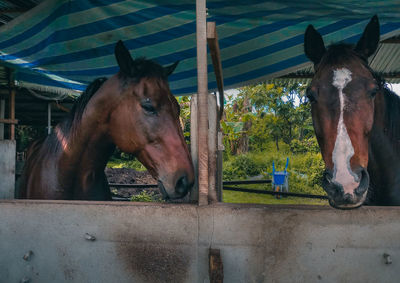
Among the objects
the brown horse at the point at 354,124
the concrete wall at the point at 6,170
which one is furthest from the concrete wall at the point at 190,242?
the concrete wall at the point at 6,170

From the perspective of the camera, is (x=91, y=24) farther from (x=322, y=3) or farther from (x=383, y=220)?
(x=383, y=220)

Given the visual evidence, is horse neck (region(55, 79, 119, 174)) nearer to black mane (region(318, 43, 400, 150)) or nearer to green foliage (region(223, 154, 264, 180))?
black mane (region(318, 43, 400, 150))

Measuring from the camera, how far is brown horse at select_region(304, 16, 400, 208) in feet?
4.59

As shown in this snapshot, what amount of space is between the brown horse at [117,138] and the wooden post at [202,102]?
263 millimetres

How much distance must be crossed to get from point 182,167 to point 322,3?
6.18 ft

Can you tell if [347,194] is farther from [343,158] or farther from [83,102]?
[83,102]

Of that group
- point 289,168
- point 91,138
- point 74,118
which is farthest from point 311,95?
point 289,168

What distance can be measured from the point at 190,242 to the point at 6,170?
1538 millimetres

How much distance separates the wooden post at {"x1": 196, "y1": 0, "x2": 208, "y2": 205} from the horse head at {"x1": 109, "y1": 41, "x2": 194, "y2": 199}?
243 millimetres

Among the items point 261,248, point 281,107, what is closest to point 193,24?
point 261,248

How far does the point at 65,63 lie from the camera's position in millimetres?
3977

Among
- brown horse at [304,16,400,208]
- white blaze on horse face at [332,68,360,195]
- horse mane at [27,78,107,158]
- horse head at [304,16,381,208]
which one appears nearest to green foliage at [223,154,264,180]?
horse mane at [27,78,107,158]

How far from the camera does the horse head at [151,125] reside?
5.79ft

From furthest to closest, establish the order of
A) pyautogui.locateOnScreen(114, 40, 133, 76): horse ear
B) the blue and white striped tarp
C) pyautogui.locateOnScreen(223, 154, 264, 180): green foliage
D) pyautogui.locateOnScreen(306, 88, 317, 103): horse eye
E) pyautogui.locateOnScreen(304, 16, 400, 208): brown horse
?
pyautogui.locateOnScreen(223, 154, 264, 180): green foliage
the blue and white striped tarp
pyautogui.locateOnScreen(114, 40, 133, 76): horse ear
pyautogui.locateOnScreen(306, 88, 317, 103): horse eye
pyautogui.locateOnScreen(304, 16, 400, 208): brown horse
